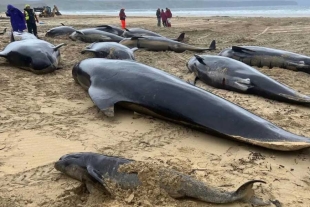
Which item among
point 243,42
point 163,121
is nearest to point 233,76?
point 163,121

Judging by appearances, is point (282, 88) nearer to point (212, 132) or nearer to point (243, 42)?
point (212, 132)

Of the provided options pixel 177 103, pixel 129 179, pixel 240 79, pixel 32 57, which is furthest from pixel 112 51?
pixel 129 179

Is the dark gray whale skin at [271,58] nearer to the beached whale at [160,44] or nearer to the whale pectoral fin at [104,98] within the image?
the beached whale at [160,44]

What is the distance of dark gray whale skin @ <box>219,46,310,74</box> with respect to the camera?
9.52m

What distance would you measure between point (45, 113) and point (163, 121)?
82.0 inches

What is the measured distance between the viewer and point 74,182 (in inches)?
167

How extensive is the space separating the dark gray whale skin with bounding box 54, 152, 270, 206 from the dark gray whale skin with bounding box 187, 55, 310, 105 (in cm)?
368

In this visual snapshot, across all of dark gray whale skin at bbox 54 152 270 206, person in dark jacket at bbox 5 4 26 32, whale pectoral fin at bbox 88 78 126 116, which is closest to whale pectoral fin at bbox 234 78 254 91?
whale pectoral fin at bbox 88 78 126 116

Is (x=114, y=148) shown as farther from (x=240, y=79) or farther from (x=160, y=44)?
(x=160, y=44)

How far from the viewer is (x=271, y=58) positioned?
33.0 ft

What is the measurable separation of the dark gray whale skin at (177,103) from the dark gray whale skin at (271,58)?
15.1 ft

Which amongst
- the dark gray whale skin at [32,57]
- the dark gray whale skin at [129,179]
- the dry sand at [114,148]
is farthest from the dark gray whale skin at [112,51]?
the dark gray whale skin at [129,179]

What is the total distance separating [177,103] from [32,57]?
16.7 feet

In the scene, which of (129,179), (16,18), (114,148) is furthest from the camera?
(16,18)
